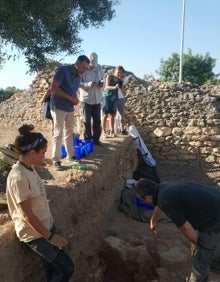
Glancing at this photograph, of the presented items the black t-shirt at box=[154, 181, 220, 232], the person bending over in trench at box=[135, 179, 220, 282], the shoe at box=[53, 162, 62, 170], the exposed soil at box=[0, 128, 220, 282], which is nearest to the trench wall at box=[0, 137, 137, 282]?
the exposed soil at box=[0, 128, 220, 282]

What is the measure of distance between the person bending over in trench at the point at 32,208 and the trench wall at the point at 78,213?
0.86ft

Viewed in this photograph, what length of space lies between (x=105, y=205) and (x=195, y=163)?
4.74m

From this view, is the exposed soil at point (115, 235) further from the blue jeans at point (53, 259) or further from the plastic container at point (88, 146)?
the blue jeans at point (53, 259)

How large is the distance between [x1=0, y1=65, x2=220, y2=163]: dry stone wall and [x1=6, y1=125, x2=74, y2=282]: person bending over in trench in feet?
25.1

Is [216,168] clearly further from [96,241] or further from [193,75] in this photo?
[193,75]

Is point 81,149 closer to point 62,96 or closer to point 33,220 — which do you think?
point 62,96

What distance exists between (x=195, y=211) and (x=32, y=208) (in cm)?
186

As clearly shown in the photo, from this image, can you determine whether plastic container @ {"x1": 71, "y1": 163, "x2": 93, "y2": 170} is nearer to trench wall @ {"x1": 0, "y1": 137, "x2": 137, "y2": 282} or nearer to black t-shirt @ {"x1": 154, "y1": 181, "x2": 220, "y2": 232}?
trench wall @ {"x1": 0, "y1": 137, "x2": 137, "y2": 282}

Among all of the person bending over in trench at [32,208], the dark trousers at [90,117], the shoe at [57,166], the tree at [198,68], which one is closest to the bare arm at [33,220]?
the person bending over in trench at [32,208]

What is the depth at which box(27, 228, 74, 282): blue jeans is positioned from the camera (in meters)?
3.32

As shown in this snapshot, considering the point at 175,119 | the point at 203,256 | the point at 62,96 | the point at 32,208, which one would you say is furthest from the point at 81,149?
the point at 175,119

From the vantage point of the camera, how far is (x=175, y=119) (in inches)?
422

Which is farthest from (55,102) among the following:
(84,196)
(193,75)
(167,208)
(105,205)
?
(193,75)

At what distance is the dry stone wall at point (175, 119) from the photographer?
34.5ft
